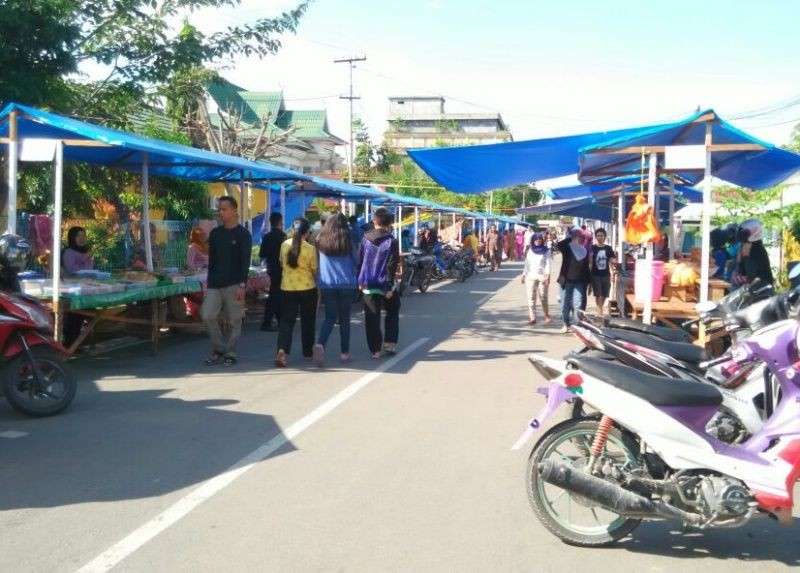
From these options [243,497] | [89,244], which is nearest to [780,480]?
[243,497]

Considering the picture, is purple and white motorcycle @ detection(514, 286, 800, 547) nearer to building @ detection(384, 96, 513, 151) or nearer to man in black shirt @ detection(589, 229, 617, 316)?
man in black shirt @ detection(589, 229, 617, 316)

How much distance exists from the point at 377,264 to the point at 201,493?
546cm

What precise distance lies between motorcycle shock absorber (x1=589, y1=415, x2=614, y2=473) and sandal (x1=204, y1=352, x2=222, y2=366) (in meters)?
6.74

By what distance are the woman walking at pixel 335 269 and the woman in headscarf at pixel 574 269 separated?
4.42 m

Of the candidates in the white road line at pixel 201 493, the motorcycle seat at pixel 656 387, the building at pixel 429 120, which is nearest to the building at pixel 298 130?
the white road line at pixel 201 493

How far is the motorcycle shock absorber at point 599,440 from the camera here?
4.43m

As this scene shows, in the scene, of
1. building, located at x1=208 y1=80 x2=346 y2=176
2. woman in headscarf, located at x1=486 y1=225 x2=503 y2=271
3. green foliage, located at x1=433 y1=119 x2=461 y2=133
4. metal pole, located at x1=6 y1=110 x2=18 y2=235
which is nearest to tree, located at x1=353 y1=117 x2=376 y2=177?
building, located at x1=208 y1=80 x2=346 y2=176

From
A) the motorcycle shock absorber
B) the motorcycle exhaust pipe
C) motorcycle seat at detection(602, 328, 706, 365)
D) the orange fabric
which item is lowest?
the motorcycle exhaust pipe

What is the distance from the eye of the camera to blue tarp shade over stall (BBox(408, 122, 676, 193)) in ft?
33.5

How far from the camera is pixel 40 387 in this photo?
7.58m

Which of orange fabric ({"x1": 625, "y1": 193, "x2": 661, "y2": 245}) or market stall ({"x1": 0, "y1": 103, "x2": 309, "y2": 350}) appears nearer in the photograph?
market stall ({"x1": 0, "y1": 103, "x2": 309, "y2": 350})

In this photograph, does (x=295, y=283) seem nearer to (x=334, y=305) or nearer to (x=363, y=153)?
(x=334, y=305)

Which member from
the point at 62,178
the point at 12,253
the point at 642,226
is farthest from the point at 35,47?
the point at 642,226

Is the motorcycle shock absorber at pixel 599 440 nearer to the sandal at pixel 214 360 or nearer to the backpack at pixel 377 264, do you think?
the backpack at pixel 377 264
